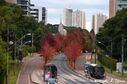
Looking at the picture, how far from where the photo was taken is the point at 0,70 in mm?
61062

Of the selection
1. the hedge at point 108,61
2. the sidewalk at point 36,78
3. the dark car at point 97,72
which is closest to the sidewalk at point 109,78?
the dark car at point 97,72

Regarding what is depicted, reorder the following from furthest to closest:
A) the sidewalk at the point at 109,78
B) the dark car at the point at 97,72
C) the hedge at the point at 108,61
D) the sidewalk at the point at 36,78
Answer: the hedge at the point at 108,61 → the dark car at the point at 97,72 → the sidewalk at the point at 36,78 → the sidewalk at the point at 109,78

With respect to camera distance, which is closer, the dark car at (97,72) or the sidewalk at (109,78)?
the sidewalk at (109,78)

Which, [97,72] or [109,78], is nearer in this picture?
[109,78]

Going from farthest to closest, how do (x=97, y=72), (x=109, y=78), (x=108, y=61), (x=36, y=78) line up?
(x=108, y=61)
(x=97, y=72)
(x=109, y=78)
(x=36, y=78)

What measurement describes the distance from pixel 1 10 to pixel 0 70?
70.2 meters

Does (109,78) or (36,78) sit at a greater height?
(36,78)

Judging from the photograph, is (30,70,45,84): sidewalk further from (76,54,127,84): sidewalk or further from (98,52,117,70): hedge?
(98,52,117,70): hedge

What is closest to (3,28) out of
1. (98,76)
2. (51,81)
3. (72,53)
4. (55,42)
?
(72,53)

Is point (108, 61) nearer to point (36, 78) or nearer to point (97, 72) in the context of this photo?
point (97, 72)

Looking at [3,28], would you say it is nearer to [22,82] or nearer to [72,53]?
[72,53]

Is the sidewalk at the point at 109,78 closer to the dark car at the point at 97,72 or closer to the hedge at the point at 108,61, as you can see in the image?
the dark car at the point at 97,72

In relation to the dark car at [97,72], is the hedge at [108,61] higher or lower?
lower

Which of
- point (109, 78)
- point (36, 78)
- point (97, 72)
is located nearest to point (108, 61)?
point (97, 72)
